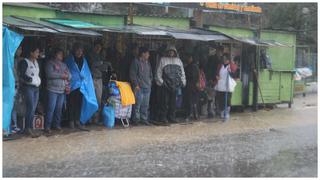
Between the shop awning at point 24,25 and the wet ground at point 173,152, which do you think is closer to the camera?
the wet ground at point 173,152

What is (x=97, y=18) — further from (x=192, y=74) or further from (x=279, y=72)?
(x=279, y=72)

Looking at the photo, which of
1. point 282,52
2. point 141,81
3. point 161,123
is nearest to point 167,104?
point 161,123

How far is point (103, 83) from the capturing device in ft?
32.7

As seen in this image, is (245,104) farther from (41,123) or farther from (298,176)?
(298,176)

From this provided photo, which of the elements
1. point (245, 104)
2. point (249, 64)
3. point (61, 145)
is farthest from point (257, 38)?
point (61, 145)

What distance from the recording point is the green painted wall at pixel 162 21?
11135 mm

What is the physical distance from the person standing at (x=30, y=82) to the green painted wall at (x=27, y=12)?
4.06ft

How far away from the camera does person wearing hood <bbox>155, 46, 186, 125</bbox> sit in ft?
34.1

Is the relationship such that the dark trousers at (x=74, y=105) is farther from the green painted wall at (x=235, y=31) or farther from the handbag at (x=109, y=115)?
the green painted wall at (x=235, y=31)

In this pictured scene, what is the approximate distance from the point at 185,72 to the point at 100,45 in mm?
2032

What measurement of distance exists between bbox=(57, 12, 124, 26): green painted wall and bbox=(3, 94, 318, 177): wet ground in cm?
219

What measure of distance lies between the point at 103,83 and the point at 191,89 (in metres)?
2.09

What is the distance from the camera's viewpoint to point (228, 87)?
11547mm

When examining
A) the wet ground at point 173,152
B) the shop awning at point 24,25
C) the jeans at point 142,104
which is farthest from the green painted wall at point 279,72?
the shop awning at point 24,25
